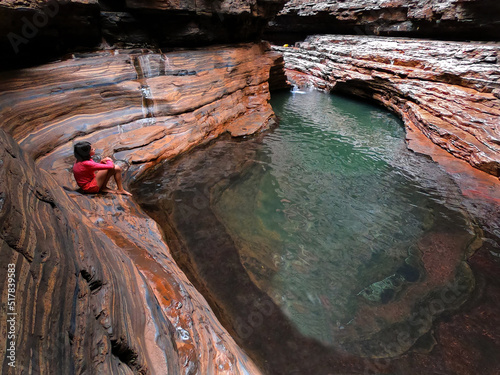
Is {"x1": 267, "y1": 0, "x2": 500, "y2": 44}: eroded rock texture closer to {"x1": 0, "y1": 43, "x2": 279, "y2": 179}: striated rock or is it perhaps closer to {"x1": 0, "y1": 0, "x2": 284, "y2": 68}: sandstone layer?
{"x1": 0, "y1": 0, "x2": 284, "y2": 68}: sandstone layer

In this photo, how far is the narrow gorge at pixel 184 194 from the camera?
5.41 ft

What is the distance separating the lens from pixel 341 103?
11.8 m

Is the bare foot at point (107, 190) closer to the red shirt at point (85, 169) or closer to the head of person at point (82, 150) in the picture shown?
the red shirt at point (85, 169)

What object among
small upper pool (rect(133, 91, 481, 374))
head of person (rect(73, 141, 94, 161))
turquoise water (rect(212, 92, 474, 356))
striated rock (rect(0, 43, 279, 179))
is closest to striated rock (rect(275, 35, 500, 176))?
turquoise water (rect(212, 92, 474, 356))

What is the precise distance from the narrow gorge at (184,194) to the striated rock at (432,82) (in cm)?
6

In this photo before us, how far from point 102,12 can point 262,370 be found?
7937mm

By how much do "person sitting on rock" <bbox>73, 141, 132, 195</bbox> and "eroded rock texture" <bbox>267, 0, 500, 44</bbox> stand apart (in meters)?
13.2

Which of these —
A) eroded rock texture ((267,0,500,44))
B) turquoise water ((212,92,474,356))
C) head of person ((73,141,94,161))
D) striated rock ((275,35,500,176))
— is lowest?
turquoise water ((212,92,474,356))

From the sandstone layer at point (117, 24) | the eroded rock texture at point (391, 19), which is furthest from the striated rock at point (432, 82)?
the sandstone layer at point (117, 24)

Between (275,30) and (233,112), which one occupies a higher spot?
(275,30)

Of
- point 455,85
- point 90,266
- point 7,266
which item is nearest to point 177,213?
point 90,266

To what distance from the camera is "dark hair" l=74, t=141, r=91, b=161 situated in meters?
3.49

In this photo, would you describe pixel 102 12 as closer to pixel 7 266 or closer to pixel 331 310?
pixel 7 266

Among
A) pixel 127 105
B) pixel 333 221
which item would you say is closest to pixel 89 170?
pixel 127 105
